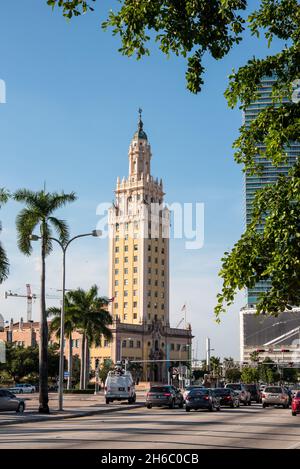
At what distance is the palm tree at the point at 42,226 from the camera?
40969 millimetres

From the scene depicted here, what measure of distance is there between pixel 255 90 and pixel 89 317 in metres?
67.6

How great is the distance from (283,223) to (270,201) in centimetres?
105

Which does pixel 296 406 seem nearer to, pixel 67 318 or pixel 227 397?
pixel 227 397

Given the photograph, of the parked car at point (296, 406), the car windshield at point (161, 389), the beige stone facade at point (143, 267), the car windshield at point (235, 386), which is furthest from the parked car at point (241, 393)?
the beige stone facade at point (143, 267)

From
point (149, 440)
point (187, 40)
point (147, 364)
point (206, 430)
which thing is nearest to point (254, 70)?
point (187, 40)

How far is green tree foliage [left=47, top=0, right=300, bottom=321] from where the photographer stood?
11984mm

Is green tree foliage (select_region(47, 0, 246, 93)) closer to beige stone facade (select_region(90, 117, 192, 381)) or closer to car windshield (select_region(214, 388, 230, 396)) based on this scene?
car windshield (select_region(214, 388, 230, 396))

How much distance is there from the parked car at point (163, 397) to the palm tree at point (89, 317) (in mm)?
35162

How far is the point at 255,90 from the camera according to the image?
16.9 meters

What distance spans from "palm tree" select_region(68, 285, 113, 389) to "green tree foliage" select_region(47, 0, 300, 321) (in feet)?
218

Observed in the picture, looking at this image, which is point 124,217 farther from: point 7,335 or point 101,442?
point 101,442

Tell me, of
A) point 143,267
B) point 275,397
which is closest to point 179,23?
point 275,397

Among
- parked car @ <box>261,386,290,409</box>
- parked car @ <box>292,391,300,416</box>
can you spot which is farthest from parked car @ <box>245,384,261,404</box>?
parked car @ <box>292,391,300,416</box>

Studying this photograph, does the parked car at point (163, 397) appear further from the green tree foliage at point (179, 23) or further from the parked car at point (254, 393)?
the green tree foliage at point (179, 23)
